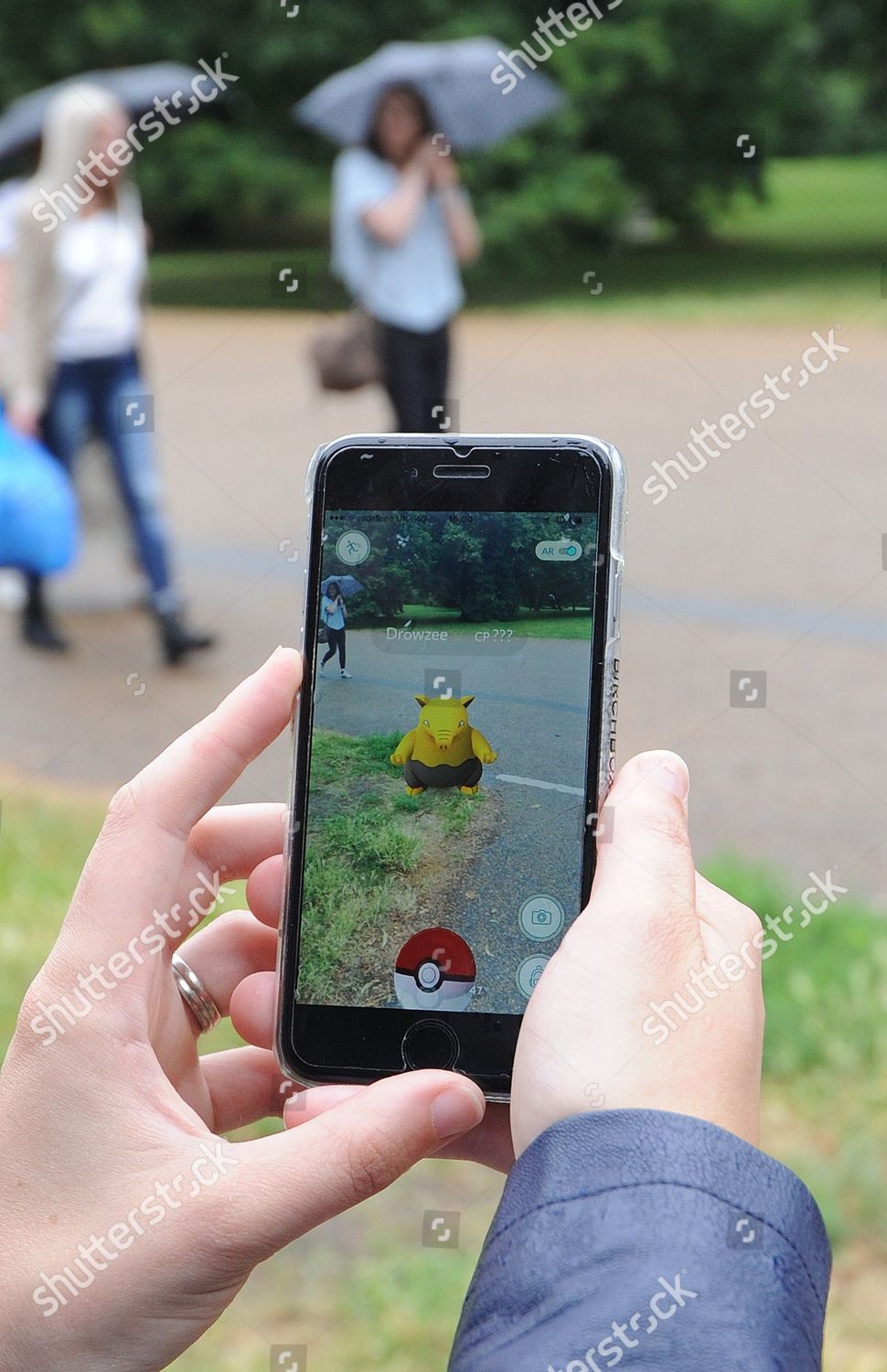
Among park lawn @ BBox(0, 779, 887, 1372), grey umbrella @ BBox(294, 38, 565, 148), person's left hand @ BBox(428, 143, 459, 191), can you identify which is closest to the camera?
park lawn @ BBox(0, 779, 887, 1372)

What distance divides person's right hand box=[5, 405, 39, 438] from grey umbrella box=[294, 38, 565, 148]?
1.97 meters

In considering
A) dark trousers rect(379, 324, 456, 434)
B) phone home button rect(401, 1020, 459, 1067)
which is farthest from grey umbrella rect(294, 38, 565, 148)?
phone home button rect(401, 1020, 459, 1067)

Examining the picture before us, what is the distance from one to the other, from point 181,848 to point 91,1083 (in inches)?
9.5

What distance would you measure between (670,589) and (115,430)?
260 centimetres

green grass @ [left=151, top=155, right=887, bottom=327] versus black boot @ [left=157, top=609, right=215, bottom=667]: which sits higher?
green grass @ [left=151, top=155, right=887, bottom=327]

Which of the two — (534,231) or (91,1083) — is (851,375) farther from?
(91,1083)

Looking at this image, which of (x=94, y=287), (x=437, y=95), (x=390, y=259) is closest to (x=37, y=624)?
(x=94, y=287)

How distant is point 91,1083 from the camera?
1.40 m

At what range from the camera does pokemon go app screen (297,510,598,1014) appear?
5.41ft

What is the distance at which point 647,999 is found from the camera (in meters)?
1.29

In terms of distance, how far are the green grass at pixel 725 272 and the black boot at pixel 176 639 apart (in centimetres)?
812

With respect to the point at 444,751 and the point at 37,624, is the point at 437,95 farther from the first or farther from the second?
the point at 444,751

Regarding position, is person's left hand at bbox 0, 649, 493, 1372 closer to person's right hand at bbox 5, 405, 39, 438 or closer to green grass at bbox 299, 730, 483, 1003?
green grass at bbox 299, 730, 483, 1003

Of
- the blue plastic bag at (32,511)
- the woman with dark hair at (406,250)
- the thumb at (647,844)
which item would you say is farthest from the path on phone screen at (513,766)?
the woman with dark hair at (406,250)
